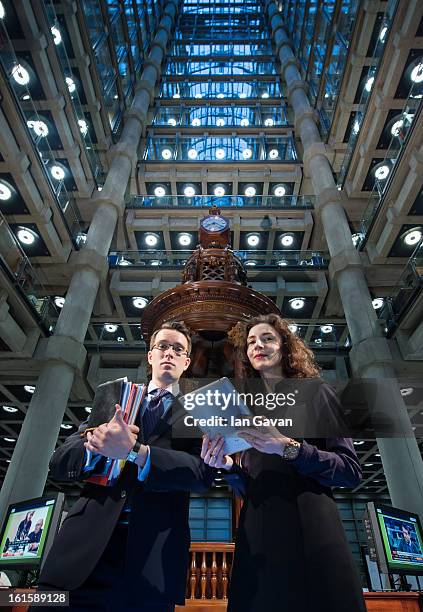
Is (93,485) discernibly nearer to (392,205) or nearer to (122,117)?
(392,205)

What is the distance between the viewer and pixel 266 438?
1538 millimetres

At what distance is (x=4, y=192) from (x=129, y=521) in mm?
13016

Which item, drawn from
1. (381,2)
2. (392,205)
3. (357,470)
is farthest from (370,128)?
(357,470)

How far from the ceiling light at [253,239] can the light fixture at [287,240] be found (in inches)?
47.2

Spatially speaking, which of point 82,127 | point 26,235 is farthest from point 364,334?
point 82,127

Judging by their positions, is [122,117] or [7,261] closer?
[7,261]

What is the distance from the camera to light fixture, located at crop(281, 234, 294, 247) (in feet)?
60.5

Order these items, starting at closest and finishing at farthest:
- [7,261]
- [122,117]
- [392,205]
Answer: [7,261]
[392,205]
[122,117]

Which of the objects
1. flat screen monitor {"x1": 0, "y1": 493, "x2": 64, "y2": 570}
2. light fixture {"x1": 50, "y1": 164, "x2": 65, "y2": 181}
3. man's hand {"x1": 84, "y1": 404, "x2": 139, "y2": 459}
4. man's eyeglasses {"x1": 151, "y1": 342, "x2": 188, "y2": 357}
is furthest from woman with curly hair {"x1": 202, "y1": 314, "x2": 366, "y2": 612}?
light fixture {"x1": 50, "y1": 164, "x2": 65, "y2": 181}

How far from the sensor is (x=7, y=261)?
35.0ft

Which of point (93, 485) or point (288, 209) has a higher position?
point (288, 209)

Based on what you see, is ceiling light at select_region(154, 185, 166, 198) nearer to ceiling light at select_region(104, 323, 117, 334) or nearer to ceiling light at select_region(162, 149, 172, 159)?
ceiling light at select_region(162, 149, 172, 159)

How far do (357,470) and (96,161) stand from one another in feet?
61.8

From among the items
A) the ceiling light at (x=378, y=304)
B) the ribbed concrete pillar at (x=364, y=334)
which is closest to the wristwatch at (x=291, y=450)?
the ribbed concrete pillar at (x=364, y=334)
